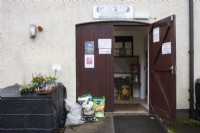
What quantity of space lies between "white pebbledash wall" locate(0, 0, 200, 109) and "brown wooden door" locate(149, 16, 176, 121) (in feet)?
1.91

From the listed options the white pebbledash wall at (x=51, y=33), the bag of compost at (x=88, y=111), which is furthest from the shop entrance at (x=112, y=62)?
the bag of compost at (x=88, y=111)

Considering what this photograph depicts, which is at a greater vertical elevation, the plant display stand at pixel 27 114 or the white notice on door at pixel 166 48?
the white notice on door at pixel 166 48

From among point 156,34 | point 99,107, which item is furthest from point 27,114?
point 156,34

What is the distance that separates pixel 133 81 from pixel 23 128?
498 cm

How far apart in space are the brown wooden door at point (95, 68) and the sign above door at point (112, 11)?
0.25 meters

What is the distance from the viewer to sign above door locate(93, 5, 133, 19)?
19.6ft

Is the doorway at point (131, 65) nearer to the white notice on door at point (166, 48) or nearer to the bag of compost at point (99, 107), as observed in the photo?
the bag of compost at point (99, 107)

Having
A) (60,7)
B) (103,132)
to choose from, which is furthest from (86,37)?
(103,132)

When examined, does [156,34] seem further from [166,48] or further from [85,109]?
[85,109]

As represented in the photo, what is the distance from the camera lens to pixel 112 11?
6000 mm

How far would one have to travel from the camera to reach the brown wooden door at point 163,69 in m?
5.16

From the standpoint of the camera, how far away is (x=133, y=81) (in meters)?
8.50

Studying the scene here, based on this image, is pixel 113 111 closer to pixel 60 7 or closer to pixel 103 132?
pixel 103 132

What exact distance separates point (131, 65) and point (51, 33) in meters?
3.77
